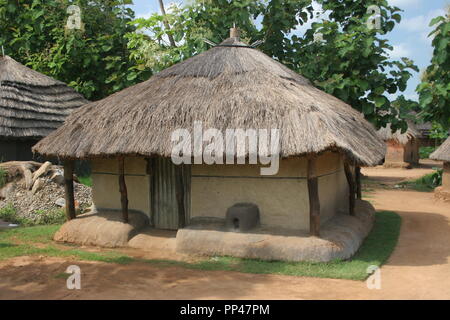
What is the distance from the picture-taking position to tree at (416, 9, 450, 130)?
36.7 ft

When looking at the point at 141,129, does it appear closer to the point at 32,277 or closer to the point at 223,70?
the point at 223,70

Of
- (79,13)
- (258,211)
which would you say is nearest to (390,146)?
(79,13)

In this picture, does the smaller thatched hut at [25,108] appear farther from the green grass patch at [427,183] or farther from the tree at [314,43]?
the green grass patch at [427,183]

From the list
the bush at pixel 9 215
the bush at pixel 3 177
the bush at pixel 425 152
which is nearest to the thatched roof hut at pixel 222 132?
the bush at pixel 9 215

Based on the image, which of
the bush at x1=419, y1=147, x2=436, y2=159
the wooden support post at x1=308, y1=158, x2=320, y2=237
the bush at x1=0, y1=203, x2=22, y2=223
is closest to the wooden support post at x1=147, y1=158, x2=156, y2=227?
the wooden support post at x1=308, y1=158, x2=320, y2=237

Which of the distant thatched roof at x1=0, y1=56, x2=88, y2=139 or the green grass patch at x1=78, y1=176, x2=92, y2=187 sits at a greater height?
the distant thatched roof at x1=0, y1=56, x2=88, y2=139

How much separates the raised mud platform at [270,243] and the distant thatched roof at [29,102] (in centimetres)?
795

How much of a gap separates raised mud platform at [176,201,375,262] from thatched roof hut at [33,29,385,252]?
0.89ft

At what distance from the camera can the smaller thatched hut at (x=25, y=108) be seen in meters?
13.7

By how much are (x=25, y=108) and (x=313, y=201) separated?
10.2m

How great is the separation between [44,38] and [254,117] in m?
12.9

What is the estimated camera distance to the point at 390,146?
81.7ft

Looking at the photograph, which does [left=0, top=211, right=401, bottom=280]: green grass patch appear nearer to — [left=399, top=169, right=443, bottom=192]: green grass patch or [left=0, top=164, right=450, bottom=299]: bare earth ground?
[left=0, top=164, right=450, bottom=299]: bare earth ground

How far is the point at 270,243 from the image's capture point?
24.9 feet
